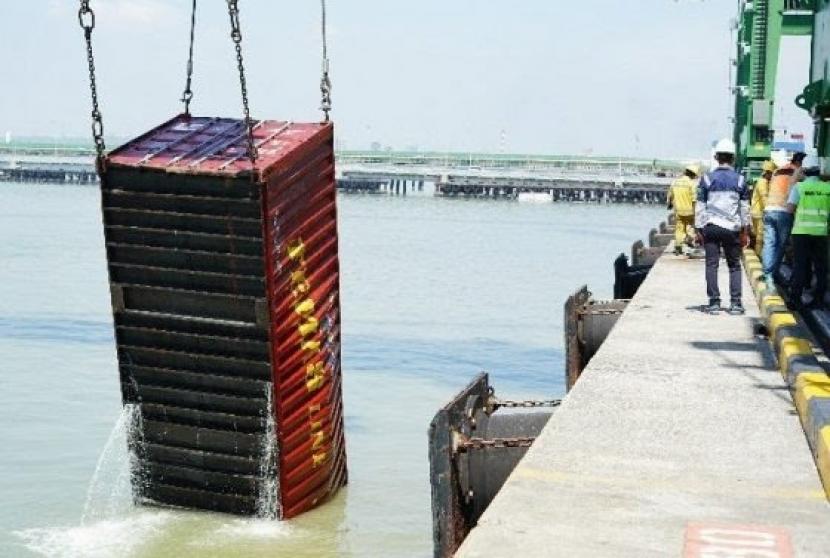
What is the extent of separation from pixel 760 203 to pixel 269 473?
1081cm

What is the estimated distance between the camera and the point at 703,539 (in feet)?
19.9

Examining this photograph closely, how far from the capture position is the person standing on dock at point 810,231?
42.9 feet

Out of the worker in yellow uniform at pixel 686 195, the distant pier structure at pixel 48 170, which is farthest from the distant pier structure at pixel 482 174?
the worker in yellow uniform at pixel 686 195

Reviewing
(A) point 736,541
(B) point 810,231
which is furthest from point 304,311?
(A) point 736,541

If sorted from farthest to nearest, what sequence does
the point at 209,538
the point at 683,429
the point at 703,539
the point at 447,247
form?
the point at 447,247, the point at 209,538, the point at 683,429, the point at 703,539

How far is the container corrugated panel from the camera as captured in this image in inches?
481

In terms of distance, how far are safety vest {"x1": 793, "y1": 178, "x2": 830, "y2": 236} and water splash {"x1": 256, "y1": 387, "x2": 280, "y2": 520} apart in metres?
5.55

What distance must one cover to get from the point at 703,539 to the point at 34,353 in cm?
2329

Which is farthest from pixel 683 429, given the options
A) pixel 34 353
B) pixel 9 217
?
pixel 9 217

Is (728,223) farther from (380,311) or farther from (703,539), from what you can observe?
(380,311)

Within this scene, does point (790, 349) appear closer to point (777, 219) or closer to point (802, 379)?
point (802, 379)

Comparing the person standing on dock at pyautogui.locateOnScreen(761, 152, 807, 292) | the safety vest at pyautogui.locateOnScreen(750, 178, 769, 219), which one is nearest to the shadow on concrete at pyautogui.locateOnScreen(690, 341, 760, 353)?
the person standing on dock at pyautogui.locateOnScreen(761, 152, 807, 292)

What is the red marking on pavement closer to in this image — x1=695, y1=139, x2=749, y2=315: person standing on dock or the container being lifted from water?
the container being lifted from water

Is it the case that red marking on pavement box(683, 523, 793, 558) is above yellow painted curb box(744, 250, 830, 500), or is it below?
above
